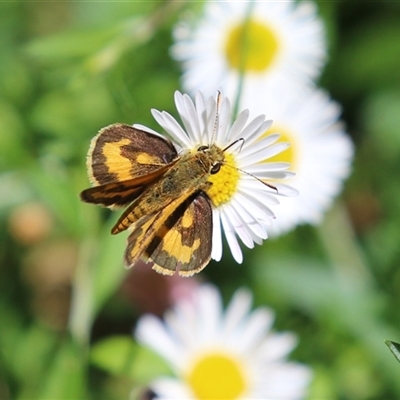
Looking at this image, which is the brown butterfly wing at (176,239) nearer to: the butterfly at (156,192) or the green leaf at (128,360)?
the butterfly at (156,192)

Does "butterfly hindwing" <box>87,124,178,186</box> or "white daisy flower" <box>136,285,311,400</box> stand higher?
"butterfly hindwing" <box>87,124,178,186</box>

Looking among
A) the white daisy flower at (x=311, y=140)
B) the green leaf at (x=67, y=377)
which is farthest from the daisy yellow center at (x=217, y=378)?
the white daisy flower at (x=311, y=140)

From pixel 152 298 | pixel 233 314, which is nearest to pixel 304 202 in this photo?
pixel 233 314

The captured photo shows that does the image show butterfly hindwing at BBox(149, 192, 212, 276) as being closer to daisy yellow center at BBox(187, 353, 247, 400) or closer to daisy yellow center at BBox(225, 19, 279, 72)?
daisy yellow center at BBox(187, 353, 247, 400)

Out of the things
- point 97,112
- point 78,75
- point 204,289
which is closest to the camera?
point 204,289

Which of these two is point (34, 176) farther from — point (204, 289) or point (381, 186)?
point (381, 186)

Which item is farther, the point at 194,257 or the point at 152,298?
the point at 152,298

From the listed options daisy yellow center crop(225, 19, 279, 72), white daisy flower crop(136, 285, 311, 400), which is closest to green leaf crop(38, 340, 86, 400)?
white daisy flower crop(136, 285, 311, 400)
